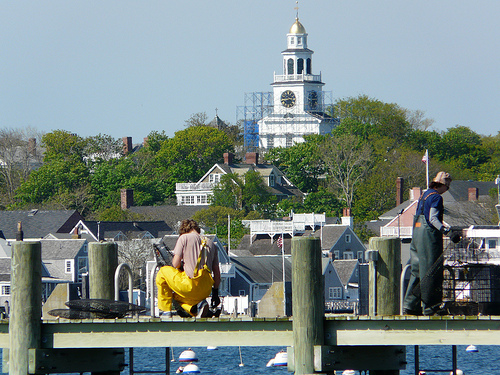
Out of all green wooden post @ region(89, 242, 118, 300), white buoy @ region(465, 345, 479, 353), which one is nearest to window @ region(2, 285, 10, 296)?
white buoy @ region(465, 345, 479, 353)

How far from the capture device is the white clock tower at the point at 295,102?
524 ft

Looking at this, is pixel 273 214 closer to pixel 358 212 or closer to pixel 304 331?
pixel 358 212

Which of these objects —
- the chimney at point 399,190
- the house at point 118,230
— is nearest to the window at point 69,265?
the house at point 118,230

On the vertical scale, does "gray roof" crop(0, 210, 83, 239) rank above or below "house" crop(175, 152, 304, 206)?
below

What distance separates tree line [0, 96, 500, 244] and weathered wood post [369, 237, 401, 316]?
95.5 metres

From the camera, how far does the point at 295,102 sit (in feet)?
539

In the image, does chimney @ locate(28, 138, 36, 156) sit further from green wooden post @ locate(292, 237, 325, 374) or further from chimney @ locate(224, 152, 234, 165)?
green wooden post @ locate(292, 237, 325, 374)

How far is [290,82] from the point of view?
540 ft

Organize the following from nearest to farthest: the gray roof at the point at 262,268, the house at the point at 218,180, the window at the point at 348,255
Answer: the gray roof at the point at 262,268, the window at the point at 348,255, the house at the point at 218,180

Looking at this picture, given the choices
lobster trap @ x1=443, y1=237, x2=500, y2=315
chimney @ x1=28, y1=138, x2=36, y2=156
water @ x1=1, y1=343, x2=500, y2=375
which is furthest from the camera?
chimney @ x1=28, y1=138, x2=36, y2=156

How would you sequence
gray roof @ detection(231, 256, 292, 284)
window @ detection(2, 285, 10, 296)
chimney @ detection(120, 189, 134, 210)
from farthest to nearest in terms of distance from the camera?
chimney @ detection(120, 189, 134, 210) → gray roof @ detection(231, 256, 292, 284) → window @ detection(2, 285, 10, 296)

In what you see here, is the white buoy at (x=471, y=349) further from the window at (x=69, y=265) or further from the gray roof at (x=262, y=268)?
the window at (x=69, y=265)

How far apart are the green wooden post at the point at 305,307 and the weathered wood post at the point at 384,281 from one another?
0.80m

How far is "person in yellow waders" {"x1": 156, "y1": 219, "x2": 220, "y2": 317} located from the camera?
1566cm
